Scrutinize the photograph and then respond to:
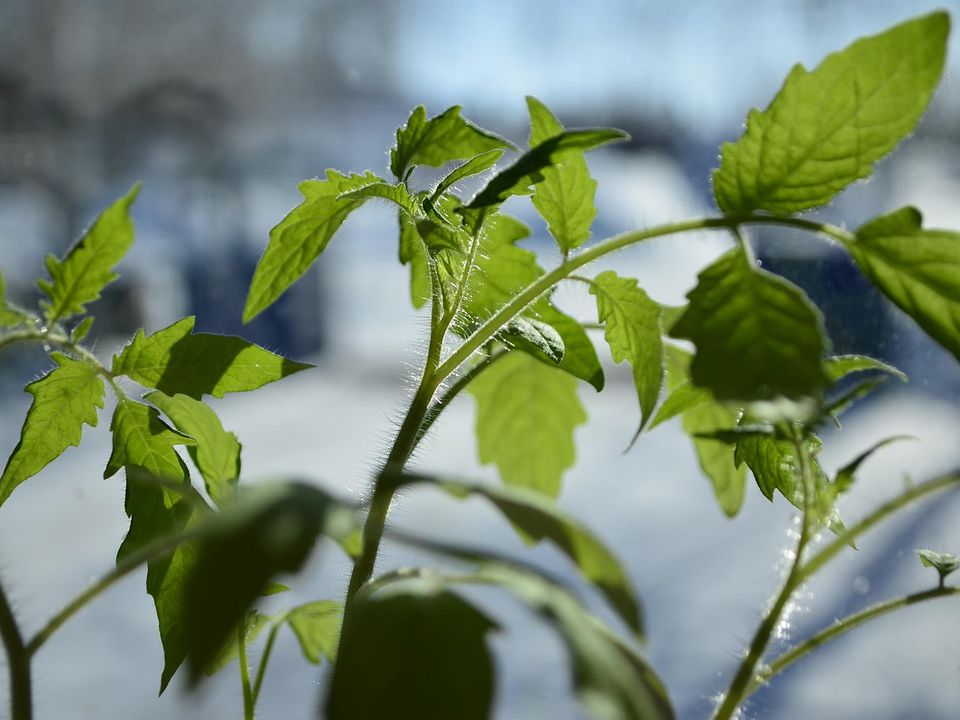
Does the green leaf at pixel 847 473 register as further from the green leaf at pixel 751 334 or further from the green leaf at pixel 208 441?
the green leaf at pixel 208 441

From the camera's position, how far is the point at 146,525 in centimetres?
40

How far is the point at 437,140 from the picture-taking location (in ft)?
1.29

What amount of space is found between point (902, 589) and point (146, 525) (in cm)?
70

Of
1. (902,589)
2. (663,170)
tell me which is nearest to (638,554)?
(902,589)

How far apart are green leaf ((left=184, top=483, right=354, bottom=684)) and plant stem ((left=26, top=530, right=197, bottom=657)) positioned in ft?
0.12

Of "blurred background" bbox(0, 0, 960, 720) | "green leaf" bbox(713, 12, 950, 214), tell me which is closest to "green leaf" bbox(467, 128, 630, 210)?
"green leaf" bbox(713, 12, 950, 214)

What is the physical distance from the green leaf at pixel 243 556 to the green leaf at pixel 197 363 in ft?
0.56

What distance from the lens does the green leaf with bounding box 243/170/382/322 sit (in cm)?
41

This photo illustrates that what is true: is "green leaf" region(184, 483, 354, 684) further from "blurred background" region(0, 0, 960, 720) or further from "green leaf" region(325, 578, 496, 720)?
"blurred background" region(0, 0, 960, 720)

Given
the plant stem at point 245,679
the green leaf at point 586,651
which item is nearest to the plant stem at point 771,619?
the green leaf at point 586,651

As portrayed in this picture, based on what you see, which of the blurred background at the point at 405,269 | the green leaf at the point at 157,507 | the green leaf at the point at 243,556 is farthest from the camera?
the blurred background at the point at 405,269

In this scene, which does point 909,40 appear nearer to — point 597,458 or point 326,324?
point 597,458

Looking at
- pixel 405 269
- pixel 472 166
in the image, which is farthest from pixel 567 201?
pixel 405 269

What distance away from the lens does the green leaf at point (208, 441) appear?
0.43m
